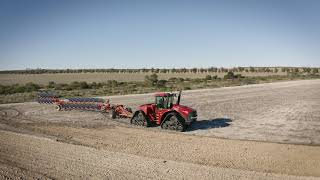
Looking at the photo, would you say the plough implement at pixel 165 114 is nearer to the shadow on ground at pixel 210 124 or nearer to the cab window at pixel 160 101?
the cab window at pixel 160 101

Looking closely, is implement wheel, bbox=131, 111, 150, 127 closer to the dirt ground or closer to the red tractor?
the red tractor

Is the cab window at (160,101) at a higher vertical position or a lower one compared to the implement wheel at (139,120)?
higher

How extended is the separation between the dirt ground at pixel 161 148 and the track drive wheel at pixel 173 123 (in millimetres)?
649

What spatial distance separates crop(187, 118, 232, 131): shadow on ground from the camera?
22.9 metres

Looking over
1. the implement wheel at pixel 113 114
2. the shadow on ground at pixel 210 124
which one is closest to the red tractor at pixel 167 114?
the shadow on ground at pixel 210 124

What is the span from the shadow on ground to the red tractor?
123cm

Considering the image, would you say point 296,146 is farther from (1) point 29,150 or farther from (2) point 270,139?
(1) point 29,150

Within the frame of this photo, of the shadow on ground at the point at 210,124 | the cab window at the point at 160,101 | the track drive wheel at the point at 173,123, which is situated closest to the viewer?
the track drive wheel at the point at 173,123

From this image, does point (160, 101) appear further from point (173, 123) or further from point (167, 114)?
point (173, 123)

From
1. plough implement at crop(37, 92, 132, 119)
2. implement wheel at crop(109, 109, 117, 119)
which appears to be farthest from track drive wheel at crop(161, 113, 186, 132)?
implement wheel at crop(109, 109, 117, 119)

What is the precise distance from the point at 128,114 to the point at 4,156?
10.9 m

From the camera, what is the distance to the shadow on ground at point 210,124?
2287 cm

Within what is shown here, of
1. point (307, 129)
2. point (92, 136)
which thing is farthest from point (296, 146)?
Result: point (92, 136)

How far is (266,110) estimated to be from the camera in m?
30.5
